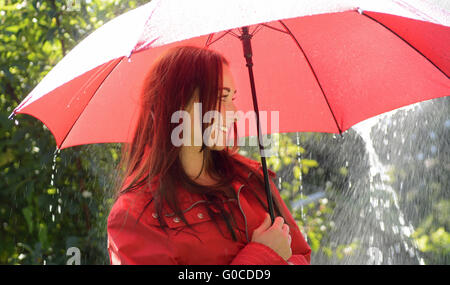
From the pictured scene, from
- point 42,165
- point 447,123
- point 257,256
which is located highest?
point 257,256

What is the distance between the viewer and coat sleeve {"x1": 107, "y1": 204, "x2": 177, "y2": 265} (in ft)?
5.86

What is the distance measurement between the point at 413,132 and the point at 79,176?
2.50 metres

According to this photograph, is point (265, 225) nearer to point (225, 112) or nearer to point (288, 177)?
point (225, 112)

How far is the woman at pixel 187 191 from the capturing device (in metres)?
1.84

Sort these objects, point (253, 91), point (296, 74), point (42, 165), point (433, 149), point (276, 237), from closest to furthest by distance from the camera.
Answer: point (276, 237)
point (253, 91)
point (296, 74)
point (42, 165)
point (433, 149)

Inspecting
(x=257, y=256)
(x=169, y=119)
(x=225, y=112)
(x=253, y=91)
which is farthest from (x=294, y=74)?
(x=257, y=256)

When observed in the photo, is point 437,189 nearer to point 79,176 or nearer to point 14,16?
point 79,176

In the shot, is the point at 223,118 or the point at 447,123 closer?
the point at 223,118

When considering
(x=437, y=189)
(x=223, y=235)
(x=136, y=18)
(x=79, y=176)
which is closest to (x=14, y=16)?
(x=79, y=176)

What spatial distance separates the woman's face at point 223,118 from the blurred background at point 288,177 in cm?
171

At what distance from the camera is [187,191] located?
1979 millimetres

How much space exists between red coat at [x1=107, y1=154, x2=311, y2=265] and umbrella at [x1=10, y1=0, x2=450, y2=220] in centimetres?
22

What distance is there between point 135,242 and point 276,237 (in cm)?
47

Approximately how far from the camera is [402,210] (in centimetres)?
452
